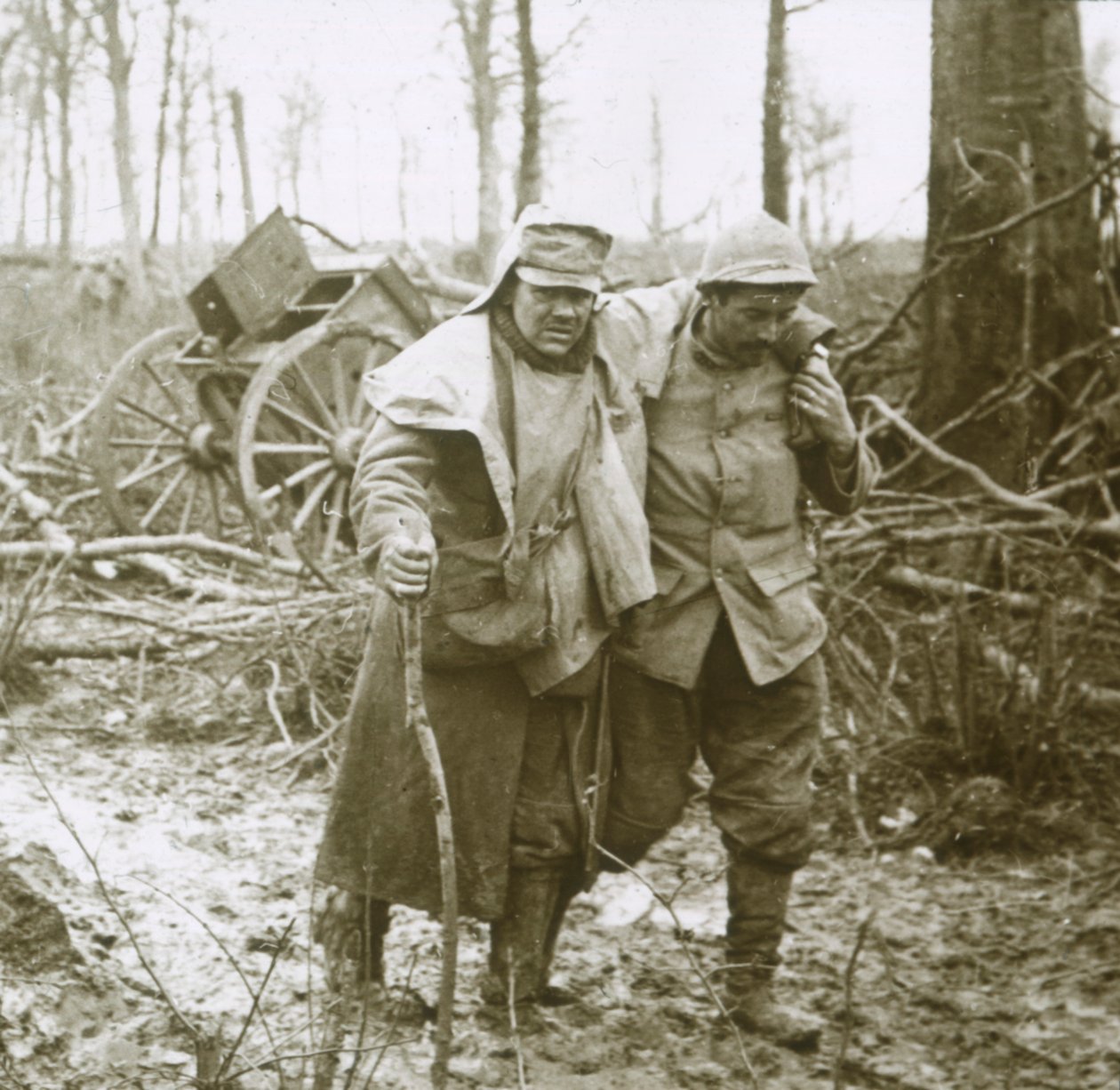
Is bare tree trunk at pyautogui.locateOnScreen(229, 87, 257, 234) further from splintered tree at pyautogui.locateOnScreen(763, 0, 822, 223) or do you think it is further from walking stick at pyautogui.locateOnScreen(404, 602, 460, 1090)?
walking stick at pyautogui.locateOnScreen(404, 602, 460, 1090)

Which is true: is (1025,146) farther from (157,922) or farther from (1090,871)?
(157,922)

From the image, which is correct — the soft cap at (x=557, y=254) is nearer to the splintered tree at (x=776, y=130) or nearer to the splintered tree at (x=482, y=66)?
the splintered tree at (x=776, y=130)

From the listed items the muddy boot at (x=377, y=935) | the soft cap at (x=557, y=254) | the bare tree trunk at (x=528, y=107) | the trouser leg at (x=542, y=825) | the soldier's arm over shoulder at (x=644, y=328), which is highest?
the bare tree trunk at (x=528, y=107)

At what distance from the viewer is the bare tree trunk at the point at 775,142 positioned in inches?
247

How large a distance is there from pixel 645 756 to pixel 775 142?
5.15 metres

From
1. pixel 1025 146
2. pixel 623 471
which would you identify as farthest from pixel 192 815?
pixel 1025 146

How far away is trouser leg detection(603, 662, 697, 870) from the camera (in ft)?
10.1

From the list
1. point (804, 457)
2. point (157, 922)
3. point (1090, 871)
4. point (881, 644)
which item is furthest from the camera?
point (881, 644)

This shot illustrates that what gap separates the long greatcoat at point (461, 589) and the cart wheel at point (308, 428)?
3.60m

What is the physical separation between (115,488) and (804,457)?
539 cm

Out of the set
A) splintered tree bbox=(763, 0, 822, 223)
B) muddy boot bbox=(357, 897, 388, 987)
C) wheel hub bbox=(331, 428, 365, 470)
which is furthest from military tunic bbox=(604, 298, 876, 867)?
wheel hub bbox=(331, 428, 365, 470)

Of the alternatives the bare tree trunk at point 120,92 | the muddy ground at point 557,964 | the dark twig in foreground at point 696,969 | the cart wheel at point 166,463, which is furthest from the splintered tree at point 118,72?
the dark twig in foreground at point 696,969

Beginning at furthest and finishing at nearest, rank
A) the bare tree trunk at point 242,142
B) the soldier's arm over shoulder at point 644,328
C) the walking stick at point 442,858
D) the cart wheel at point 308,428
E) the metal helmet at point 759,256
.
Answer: the bare tree trunk at point 242,142 → the cart wheel at point 308,428 → the soldier's arm over shoulder at point 644,328 → the metal helmet at point 759,256 → the walking stick at point 442,858

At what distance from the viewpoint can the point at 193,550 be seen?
21.4 ft
